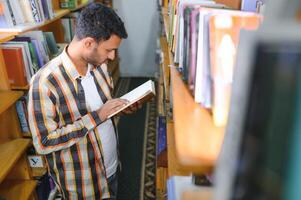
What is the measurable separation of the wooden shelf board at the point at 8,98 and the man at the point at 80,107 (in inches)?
12.5

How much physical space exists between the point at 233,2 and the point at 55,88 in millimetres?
803

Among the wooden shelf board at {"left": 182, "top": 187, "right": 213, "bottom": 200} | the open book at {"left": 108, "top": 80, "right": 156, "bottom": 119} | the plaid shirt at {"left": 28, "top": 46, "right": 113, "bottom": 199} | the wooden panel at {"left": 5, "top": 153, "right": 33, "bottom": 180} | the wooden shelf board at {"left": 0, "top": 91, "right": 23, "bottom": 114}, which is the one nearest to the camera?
the wooden shelf board at {"left": 182, "top": 187, "right": 213, "bottom": 200}

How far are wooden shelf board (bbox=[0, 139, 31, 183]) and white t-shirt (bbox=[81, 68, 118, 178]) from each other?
0.52 meters

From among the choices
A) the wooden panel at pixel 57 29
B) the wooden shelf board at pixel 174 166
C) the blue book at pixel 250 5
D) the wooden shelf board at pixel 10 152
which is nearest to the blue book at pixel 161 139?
the wooden shelf board at pixel 174 166

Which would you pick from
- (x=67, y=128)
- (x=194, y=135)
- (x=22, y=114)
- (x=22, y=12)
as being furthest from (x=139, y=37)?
(x=194, y=135)

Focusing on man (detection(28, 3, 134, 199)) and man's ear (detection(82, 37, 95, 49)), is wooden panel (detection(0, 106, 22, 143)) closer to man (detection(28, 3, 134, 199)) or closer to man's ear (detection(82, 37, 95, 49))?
man (detection(28, 3, 134, 199))

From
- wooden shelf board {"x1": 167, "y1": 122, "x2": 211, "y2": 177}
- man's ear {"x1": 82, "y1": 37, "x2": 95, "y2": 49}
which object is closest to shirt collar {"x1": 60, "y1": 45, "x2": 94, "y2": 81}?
man's ear {"x1": 82, "y1": 37, "x2": 95, "y2": 49}

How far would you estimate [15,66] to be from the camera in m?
1.60

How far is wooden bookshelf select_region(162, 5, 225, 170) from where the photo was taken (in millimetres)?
479

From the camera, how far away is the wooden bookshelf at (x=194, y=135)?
48 centimetres

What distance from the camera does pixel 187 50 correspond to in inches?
29.9

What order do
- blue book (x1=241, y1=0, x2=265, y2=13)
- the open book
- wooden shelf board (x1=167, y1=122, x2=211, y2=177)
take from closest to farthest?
wooden shelf board (x1=167, y1=122, x2=211, y2=177) < blue book (x1=241, y1=0, x2=265, y2=13) < the open book

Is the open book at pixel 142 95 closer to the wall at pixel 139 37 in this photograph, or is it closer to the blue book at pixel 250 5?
the blue book at pixel 250 5

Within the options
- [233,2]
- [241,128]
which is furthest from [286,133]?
[233,2]
